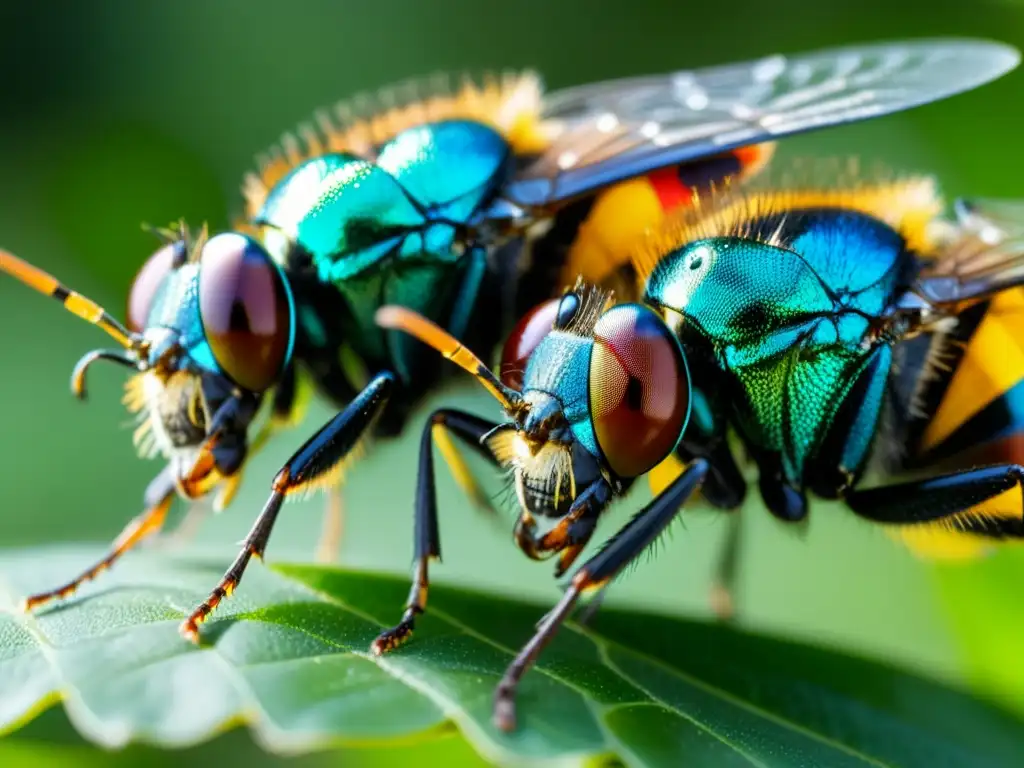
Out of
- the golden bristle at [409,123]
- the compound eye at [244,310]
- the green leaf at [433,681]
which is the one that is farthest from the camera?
the golden bristle at [409,123]

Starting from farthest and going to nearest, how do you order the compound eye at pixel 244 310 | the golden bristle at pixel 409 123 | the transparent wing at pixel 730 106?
1. the golden bristle at pixel 409 123
2. the transparent wing at pixel 730 106
3. the compound eye at pixel 244 310

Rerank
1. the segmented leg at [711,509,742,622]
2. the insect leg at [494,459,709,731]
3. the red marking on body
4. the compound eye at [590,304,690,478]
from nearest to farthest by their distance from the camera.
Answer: the insect leg at [494,459,709,731], the compound eye at [590,304,690,478], the red marking on body, the segmented leg at [711,509,742,622]

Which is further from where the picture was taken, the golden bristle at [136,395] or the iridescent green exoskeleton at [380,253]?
the golden bristle at [136,395]

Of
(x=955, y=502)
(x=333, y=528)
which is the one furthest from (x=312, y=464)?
(x=955, y=502)

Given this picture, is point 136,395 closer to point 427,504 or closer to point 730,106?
point 427,504

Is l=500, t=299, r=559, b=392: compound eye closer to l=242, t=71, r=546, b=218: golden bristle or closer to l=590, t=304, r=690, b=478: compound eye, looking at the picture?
l=590, t=304, r=690, b=478: compound eye

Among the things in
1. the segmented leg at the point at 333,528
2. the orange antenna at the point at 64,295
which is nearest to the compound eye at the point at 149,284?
the orange antenna at the point at 64,295

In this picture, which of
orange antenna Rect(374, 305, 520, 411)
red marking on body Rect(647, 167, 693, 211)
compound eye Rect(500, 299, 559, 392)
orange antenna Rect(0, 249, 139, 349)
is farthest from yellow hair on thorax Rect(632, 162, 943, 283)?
orange antenna Rect(0, 249, 139, 349)

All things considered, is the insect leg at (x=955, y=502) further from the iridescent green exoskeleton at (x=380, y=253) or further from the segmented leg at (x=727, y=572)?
the iridescent green exoskeleton at (x=380, y=253)

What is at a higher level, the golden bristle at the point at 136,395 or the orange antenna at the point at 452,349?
the orange antenna at the point at 452,349
